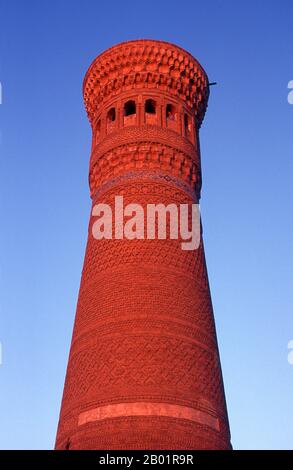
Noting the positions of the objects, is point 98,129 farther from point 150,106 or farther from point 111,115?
point 150,106

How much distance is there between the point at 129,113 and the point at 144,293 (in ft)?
10.0

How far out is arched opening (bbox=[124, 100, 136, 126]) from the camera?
8961 millimetres

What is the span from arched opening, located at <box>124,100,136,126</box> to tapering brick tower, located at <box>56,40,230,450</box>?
2cm

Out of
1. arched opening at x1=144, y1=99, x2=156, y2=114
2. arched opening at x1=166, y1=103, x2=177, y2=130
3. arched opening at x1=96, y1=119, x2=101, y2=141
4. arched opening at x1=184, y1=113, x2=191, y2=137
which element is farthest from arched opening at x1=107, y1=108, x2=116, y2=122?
arched opening at x1=184, y1=113, x2=191, y2=137

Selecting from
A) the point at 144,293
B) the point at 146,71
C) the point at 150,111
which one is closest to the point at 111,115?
the point at 150,111

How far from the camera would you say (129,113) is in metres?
9.34

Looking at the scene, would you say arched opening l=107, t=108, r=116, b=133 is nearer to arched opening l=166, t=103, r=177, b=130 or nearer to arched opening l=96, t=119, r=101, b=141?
arched opening l=96, t=119, r=101, b=141

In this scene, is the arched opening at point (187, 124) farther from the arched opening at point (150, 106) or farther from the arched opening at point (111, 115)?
the arched opening at point (111, 115)
